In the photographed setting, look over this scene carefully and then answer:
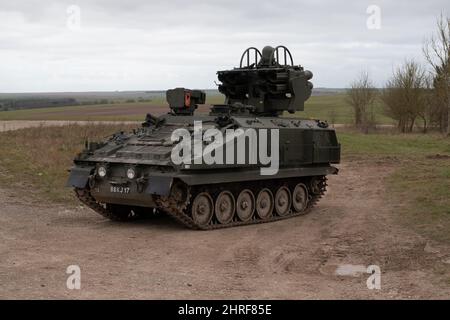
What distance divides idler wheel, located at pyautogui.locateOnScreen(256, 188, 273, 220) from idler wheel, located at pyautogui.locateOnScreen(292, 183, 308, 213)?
0.99 meters

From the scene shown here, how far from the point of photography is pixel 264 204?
47.3 ft

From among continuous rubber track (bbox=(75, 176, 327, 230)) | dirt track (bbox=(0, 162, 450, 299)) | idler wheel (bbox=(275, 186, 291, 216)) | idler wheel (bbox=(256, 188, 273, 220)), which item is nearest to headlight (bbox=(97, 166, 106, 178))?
continuous rubber track (bbox=(75, 176, 327, 230))

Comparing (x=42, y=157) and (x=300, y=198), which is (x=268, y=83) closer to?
(x=300, y=198)

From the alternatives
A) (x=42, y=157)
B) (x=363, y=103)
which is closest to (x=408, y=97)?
(x=363, y=103)

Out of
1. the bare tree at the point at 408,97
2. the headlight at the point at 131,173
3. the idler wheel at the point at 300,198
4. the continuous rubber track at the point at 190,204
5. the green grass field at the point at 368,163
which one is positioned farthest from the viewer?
the bare tree at the point at 408,97

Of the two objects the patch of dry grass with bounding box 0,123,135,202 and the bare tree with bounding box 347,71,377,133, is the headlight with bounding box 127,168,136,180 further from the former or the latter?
the bare tree with bounding box 347,71,377,133

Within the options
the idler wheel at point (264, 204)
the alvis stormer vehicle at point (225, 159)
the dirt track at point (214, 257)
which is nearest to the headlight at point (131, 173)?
the alvis stormer vehicle at point (225, 159)

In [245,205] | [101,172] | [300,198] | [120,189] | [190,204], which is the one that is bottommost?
[300,198]

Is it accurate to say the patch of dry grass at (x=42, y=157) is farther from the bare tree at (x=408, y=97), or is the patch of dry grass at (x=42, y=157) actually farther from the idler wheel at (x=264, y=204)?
the bare tree at (x=408, y=97)

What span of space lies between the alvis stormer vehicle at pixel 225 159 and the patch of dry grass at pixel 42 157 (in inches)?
150

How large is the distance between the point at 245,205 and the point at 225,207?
0.58 metres

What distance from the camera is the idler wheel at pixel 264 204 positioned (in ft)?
46.6
